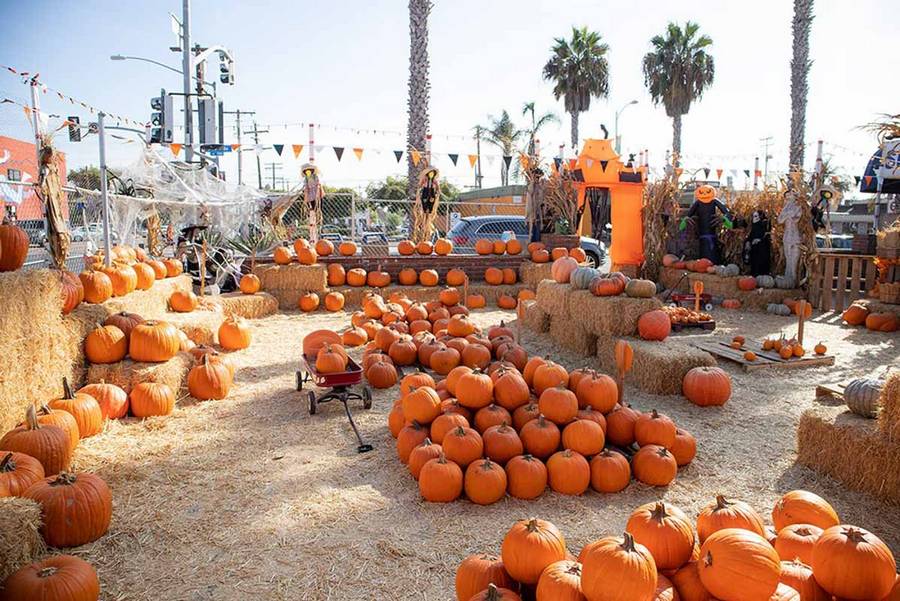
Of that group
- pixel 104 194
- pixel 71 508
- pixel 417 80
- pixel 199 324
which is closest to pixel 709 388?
pixel 71 508

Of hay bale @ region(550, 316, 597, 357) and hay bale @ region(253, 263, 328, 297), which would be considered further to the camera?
hay bale @ region(253, 263, 328, 297)

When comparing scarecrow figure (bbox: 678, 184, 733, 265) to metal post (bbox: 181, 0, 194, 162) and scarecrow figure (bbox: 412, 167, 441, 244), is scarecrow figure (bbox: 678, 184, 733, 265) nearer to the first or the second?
scarecrow figure (bbox: 412, 167, 441, 244)

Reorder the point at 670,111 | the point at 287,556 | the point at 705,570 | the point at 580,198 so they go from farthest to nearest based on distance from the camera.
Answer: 1. the point at 670,111
2. the point at 580,198
3. the point at 287,556
4. the point at 705,570

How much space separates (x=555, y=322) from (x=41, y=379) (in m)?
5.51

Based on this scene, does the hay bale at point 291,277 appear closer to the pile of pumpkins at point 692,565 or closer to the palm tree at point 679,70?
the pile of pumpkins at point 692,565

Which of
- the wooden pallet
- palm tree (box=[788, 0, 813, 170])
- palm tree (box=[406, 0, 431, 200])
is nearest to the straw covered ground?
the wooden pallet

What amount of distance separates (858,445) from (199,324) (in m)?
6.27

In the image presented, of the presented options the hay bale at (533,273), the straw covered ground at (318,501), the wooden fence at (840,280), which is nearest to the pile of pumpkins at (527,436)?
the straw covered ground at (318,501)

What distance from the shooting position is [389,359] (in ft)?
19.7

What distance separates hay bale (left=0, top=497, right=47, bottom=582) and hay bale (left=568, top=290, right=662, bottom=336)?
5242 mm

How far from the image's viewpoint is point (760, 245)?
1151 cm

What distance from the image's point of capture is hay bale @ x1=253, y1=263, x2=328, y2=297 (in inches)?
405

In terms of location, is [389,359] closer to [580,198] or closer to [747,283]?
[747,283]

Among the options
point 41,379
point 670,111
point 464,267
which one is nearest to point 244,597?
point 41,379
